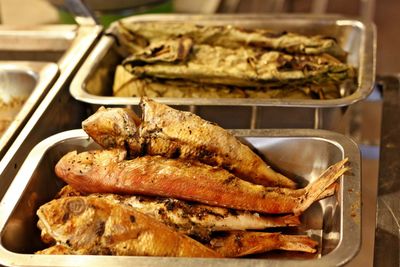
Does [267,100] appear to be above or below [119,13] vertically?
below

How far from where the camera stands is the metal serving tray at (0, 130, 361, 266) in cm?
91

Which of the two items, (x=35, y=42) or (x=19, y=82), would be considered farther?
(x=35, y=42)

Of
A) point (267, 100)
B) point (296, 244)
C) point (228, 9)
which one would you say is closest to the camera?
point (296, 244)

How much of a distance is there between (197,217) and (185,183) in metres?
0.08

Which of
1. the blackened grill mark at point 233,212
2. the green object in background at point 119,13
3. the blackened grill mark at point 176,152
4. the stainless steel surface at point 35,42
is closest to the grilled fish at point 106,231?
the blackened grill mark at point 233,212

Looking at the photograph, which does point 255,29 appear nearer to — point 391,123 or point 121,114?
point 391,123

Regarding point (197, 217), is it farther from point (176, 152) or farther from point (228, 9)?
point (228, 9)

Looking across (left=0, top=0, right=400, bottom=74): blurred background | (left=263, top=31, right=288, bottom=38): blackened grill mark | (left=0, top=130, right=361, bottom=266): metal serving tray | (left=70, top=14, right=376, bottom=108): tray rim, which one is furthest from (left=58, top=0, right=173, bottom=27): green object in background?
(left=0, top=130, right=361, bottom=266): metal serving tray

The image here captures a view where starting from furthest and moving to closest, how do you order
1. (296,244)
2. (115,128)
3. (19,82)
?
(19,82)
(115,128)
(296,244)

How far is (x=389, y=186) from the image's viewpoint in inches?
49.2

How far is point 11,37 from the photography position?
1892 mm

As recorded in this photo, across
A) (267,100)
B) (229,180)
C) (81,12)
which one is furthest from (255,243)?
(81,12)

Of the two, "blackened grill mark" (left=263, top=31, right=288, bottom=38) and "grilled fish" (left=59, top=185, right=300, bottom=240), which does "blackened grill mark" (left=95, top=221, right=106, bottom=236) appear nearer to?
"grilled fish" (left=59, top=185, right=300, bottom=240)

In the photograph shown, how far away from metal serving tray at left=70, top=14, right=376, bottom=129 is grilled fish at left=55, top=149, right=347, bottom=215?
0.33 m
